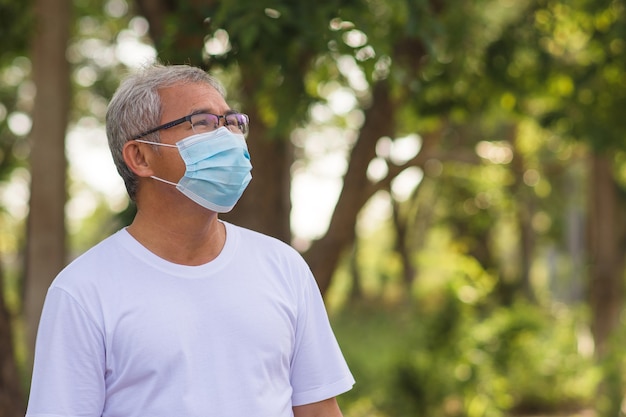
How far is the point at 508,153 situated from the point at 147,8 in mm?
5609

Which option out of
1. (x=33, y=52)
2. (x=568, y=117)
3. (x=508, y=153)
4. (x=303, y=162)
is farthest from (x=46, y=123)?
(x=303, y=162)

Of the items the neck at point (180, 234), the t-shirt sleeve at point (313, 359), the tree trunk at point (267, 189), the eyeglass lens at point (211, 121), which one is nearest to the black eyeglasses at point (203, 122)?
the eyeglass lens at point (211, 121)

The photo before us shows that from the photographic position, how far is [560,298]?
3831 centimetres

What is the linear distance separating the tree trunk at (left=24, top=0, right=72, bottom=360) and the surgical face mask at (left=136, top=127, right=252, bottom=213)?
238 inches

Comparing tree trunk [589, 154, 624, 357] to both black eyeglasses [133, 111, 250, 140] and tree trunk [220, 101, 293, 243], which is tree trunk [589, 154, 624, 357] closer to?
tree trunk [220, 101, 293, 243]

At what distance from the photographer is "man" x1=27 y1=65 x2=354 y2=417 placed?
2.25 m

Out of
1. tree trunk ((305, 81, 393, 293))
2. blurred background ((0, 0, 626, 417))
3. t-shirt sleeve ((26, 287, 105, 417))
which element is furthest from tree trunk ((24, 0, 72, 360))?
t-shirt sleeve ((26, 287, 105, 417))

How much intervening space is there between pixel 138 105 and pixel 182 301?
51 cm

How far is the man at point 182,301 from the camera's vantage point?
2.25m

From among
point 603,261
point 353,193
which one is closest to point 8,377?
point 353,193

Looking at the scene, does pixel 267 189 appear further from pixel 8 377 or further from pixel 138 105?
pixel 138 105

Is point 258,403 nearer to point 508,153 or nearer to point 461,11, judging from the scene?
point 461,11

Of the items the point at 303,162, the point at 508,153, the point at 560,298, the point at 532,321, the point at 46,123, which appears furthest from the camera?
the point at 560,298

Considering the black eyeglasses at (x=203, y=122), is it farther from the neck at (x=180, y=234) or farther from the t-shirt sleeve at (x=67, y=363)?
the t-shirt sleeve at (x=67, y=363)
